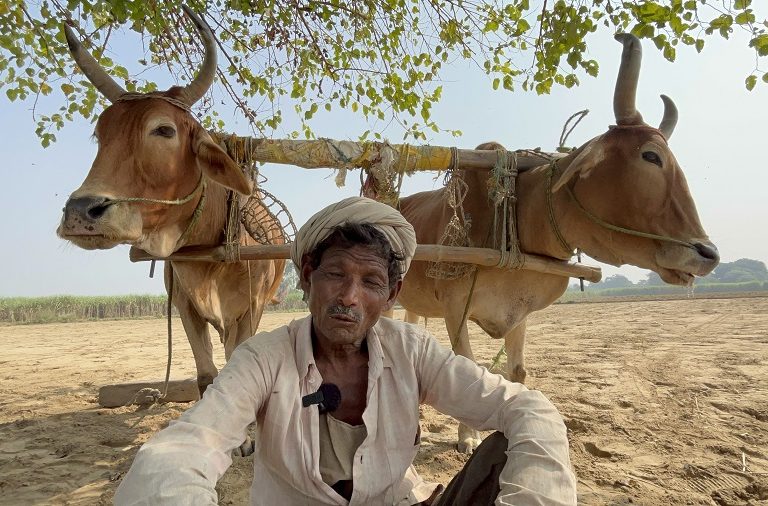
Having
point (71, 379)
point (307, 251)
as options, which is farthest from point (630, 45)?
point (71, 379)

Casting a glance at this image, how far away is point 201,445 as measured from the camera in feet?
5.08

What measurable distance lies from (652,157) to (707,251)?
670 mm

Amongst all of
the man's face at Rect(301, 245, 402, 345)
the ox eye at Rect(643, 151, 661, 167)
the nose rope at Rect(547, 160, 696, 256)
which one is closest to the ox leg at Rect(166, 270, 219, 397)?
the man's face at Rect(301, 245, 402, 345)

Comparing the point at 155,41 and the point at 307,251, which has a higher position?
the point at 155,41

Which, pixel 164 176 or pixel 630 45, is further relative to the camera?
pixel 630 45

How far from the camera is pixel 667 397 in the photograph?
5629mm

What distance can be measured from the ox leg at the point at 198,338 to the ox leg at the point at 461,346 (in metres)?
1.83

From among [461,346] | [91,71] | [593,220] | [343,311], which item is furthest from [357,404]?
[91,71]

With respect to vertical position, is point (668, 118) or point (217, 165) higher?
point (668, 118)

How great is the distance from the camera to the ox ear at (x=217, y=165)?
3.16 meters

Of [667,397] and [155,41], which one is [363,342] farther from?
[155,41]

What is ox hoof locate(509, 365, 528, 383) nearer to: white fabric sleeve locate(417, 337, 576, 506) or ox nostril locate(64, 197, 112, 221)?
white fabric sleeve locate(417, 337, 576, 506)

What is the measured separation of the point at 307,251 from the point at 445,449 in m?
2.71

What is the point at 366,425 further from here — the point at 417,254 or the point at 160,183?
the point at 160,183
